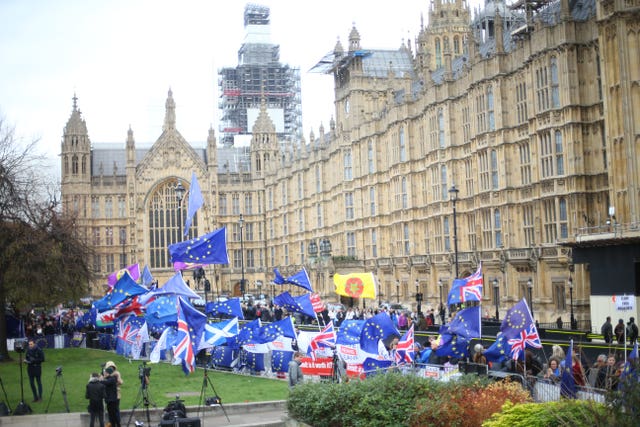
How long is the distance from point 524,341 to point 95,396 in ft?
35.0

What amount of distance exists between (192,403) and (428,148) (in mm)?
37883

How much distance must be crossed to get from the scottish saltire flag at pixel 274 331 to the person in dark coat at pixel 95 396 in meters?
9.00

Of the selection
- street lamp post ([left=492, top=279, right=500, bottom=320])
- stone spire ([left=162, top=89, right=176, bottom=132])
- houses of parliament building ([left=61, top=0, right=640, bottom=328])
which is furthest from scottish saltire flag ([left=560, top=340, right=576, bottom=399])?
stone spire ([left=162, top=89, right=176, bottom=132])

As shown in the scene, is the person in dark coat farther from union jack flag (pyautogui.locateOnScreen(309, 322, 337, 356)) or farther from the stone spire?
the stone spire

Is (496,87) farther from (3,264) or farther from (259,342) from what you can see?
(3,264)

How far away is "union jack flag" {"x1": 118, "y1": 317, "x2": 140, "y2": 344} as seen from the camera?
122 feet

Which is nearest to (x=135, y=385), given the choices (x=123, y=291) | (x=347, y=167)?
(x=123, y=291)

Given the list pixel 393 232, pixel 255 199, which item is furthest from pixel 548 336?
pixel 255 199

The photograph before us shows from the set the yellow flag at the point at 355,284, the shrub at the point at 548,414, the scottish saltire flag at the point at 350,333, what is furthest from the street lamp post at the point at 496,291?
the shrub at the point at 548,414

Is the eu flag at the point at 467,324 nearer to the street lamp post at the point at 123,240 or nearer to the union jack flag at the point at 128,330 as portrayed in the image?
the union jack flag at the point at 128,330

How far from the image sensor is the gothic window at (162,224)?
102562 millimetres

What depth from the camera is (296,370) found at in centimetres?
2356

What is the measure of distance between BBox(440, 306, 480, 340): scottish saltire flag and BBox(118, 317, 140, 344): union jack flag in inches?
671

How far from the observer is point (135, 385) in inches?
1134
